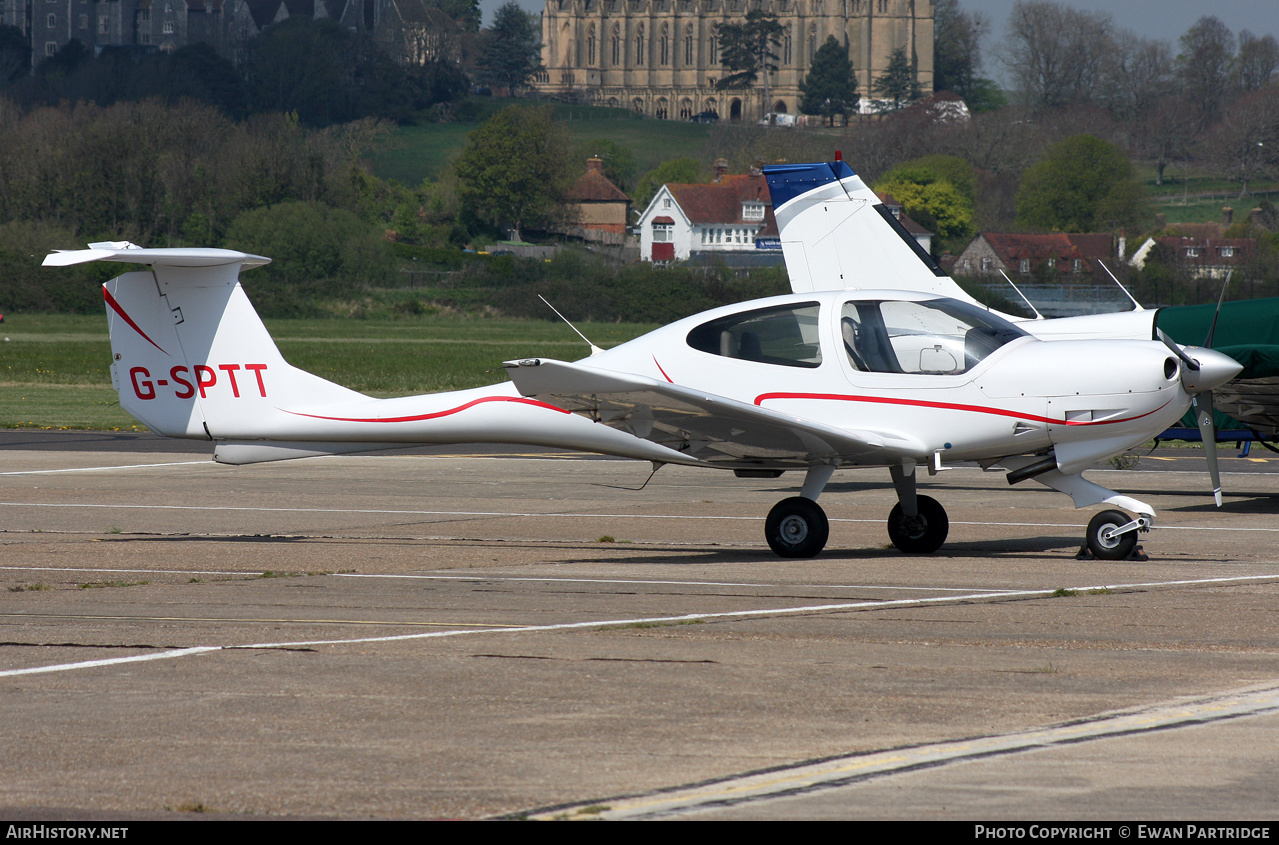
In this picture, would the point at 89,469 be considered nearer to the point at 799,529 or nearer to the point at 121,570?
the point at 121,570

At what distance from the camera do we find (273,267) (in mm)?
84375

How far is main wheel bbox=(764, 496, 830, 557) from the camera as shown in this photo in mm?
11625

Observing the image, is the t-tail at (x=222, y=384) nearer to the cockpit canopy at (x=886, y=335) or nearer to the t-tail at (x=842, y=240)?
the cockpit canopy at (x=886, y=335)

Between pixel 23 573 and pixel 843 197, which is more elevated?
pixel 843 197

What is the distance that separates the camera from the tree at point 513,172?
5472 inches

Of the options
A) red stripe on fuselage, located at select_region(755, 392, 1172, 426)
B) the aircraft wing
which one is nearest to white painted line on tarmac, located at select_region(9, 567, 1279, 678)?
red stripe on fuselage, located at select_region(755, 392, 1172, 426)

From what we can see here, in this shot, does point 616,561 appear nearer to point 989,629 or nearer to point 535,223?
point 989,629

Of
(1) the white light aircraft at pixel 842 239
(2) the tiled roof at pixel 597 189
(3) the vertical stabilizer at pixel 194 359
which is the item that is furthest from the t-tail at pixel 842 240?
(2) the tiled roof at pixel 597 189

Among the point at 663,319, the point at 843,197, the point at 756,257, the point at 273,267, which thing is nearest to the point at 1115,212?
the point at 756,257

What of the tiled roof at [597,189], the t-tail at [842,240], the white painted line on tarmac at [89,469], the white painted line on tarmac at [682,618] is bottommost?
the white painted line on tarmac at [89,469]

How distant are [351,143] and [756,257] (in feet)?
188

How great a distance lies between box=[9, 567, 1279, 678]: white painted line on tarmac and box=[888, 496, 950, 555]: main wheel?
7.22 feet

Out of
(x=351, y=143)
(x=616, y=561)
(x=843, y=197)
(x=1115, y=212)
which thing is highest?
(x=351, y=143)

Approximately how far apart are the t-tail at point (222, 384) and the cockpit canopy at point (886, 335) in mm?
2321
